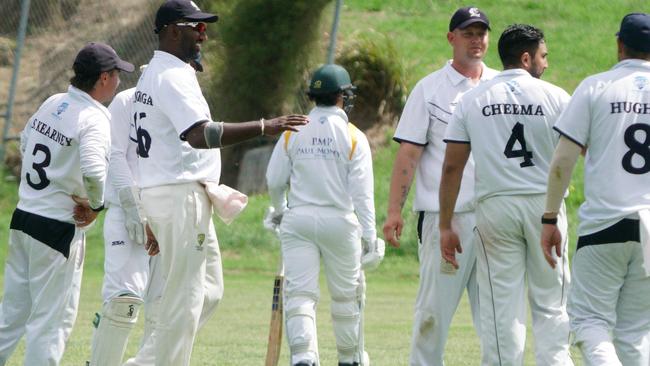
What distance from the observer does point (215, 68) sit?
21516 millimetres

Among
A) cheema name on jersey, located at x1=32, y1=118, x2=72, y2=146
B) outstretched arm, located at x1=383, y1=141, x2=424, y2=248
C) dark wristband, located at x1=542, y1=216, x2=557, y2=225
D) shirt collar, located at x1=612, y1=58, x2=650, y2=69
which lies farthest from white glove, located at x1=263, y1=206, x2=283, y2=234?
shirt collar, located at x1=612, y1=58, x2=650, y2=69

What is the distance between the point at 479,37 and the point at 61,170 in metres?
2.90

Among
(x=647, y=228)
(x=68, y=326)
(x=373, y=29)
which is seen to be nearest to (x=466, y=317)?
(x=68, y=326)

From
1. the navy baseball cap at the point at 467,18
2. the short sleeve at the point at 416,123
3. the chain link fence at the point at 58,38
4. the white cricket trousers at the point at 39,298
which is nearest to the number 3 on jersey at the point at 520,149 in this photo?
the short sleeve at the point at 416,123

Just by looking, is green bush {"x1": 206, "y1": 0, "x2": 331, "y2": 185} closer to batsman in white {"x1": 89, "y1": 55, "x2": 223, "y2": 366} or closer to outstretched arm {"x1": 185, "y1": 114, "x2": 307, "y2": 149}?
batsman in white {"x1": 89, "y1": 55, "x2": 223, "y2": 366}

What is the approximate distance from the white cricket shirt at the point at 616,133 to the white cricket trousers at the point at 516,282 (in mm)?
539

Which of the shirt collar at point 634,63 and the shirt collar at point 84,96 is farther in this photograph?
the shirt collar at point 84,96

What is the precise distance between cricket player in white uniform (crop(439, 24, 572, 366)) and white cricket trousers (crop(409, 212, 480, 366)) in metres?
0.52

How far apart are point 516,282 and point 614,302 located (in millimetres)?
677

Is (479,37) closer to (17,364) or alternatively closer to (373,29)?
(17,364)

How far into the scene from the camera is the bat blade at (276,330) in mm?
9586

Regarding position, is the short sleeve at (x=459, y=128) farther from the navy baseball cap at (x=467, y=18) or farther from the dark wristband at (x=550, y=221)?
the navy baseball cap at (x=467, y=18)

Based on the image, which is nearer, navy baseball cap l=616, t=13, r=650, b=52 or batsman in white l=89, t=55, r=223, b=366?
navy baseball cap l=616, t=13, r=650, b=52

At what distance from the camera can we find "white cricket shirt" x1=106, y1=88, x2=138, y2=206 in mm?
9321
